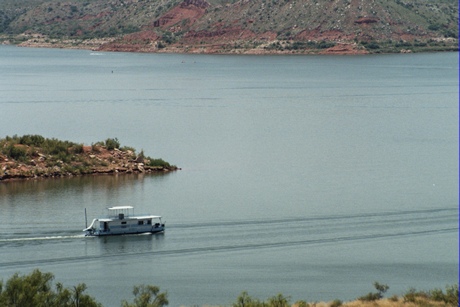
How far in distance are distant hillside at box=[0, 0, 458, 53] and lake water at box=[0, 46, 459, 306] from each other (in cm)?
6863

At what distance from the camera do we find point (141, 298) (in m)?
23.7

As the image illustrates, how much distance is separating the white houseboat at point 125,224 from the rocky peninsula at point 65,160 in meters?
8.77

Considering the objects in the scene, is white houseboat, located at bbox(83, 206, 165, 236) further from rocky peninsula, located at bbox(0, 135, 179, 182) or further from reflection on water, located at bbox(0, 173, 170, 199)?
rocky peninsula, located at bbox(0, 135, 179, 182)

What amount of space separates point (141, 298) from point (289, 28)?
13186 cm

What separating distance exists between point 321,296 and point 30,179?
63.5 feet

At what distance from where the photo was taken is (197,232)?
108ft

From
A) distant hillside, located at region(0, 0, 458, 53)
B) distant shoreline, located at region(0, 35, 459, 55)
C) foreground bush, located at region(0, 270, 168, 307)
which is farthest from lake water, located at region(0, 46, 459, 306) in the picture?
distant hillside, located at region(0, 0, 458, 53)

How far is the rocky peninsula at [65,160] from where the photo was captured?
42531 millimetres

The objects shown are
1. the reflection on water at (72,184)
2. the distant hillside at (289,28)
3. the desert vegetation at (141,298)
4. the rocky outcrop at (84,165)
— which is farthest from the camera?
the distant hillside at (289,28)

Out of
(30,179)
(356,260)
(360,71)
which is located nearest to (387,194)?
(356,260)

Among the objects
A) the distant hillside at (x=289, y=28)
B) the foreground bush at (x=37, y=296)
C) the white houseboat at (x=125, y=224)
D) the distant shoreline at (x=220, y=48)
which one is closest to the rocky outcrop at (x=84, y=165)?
the white houseboat at (x=125, y=224)

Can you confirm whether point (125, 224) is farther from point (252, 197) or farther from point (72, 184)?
point (72, 184)

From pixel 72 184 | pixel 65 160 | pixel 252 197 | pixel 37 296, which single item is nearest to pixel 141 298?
pixel 37 296

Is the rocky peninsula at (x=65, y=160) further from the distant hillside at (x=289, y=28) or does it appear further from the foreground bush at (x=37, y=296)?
the distant hillside at (x=289, y=28)
